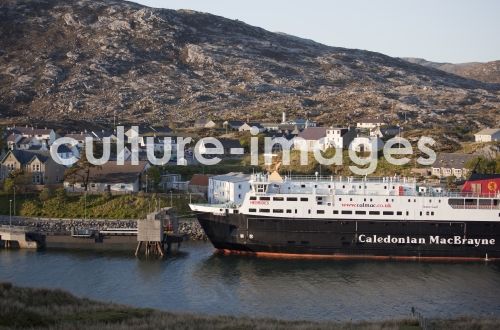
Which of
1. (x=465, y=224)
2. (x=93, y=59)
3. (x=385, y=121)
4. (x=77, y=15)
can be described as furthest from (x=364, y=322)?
(x=77, y=15)

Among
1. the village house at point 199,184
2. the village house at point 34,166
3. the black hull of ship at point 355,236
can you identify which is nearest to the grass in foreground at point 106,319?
Result: the black hull of ship at point 355,236

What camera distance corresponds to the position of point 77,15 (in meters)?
128

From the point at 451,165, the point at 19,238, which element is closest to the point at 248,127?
the point at 451,165

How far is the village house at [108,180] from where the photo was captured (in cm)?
5181

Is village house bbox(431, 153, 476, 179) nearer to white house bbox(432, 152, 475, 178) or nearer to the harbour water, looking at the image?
white house bbox(432, 152, 475, 178)

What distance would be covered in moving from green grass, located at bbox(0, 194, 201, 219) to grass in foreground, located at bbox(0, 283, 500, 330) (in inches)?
831

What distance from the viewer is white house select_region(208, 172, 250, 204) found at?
155 feet

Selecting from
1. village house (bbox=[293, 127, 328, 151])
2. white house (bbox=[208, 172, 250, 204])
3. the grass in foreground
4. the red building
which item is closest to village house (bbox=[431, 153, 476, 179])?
village house (bbox=[293, 127, 328, 151])

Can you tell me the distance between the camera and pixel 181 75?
116188mm

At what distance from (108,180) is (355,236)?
20.6 meters

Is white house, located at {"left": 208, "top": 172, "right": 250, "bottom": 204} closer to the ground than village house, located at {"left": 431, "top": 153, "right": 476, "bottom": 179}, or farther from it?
closer to the ground

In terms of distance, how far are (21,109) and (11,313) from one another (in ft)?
271

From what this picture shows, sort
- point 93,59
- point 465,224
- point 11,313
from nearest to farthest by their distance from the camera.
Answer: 1. point 11,313
2. point 465,224
3. point 93,59

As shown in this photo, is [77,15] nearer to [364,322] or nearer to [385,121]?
[385,121]
